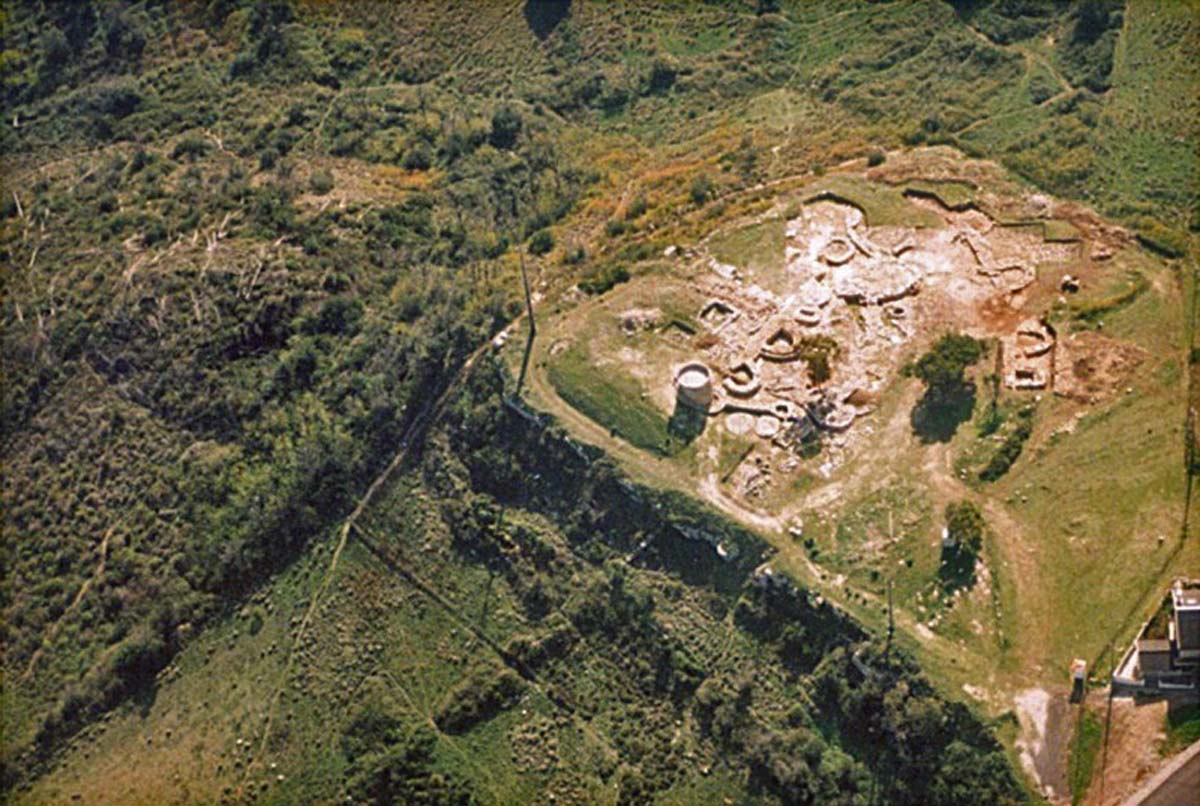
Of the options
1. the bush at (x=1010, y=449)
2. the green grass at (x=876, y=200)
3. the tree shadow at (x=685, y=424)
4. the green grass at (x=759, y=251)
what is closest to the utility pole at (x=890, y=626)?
the bush at (x=1010, y=449)

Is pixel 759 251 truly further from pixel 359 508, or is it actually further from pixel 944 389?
pixel 359 508

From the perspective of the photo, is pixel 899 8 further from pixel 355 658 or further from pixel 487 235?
pixel 355 658

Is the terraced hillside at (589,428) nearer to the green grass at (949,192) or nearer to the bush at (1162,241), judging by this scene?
the green grass at (949,192)

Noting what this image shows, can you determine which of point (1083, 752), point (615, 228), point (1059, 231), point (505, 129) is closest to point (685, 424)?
point (615, 228)

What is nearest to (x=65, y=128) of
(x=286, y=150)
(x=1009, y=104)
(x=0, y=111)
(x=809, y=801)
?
(x=0, y=111)

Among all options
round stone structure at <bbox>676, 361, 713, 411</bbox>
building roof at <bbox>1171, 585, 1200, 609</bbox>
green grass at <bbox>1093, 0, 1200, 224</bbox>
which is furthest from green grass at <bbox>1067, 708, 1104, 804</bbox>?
green grass at <bbox>1093, 0, 1200, 224</bbox>

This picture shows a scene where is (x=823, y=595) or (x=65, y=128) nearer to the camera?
(x=823, y=595)
